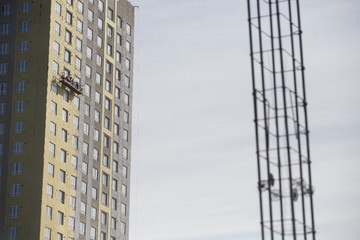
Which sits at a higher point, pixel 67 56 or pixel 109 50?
pixel 109 50

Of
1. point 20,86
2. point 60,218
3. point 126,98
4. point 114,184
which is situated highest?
point 126,98

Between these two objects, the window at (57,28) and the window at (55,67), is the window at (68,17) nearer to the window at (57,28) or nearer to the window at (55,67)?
the window at (57,28)

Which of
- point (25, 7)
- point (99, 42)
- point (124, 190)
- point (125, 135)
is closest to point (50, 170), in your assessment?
point (124, 190)

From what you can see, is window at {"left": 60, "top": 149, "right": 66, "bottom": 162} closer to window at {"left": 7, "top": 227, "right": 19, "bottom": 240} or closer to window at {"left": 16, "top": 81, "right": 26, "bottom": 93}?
window at {"left": 16, "top": 81, "right": 26, "bottom": 93}

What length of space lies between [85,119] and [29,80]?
1218 centimetres

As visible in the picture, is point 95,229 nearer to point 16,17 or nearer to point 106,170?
point 106,170

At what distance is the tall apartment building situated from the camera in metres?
122

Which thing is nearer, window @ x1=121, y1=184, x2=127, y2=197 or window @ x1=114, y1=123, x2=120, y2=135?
window @ x1=114, y1=123, x2=120, y2=135

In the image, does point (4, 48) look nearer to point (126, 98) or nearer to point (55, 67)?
point (55, 67)

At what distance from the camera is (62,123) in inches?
5034

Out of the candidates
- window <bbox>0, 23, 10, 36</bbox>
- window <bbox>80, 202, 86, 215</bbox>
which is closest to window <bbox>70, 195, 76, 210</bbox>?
window <bbox>80, 202, 86, 215</bbox>

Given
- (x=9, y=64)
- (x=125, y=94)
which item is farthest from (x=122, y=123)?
(x=9, y=64)

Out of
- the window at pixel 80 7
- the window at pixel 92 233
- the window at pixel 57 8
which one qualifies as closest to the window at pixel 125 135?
the window at pixel 92 233

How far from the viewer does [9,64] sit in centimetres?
12800
